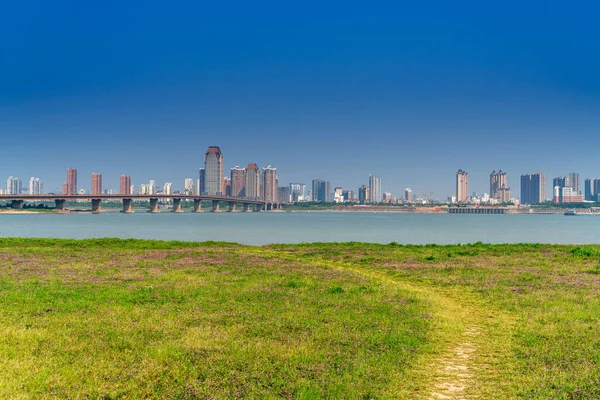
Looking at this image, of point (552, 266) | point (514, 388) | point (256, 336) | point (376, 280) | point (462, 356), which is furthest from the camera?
point (552, 266)

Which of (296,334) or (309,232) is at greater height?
(296,334)

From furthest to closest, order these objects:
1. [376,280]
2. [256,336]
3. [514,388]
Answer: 1. [376,280]
2. [256,336]
3. [514,388]

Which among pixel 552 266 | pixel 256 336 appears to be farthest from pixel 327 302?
pixel 552 266

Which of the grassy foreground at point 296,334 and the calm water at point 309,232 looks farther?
the calm water at point 309,232

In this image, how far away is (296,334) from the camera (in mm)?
12758

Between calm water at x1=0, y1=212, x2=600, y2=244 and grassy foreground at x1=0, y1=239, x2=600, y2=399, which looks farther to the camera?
calm water at x1=0, y1=212, x2=600, y2=244

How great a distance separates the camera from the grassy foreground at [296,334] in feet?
30.8

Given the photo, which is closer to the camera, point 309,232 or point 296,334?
point 296,334

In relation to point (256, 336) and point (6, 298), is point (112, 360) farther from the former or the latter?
point (6, 298)

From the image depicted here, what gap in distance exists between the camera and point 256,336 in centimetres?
1266

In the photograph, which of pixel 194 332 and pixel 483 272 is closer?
pixel 194 332

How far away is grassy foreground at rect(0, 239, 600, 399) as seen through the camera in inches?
369

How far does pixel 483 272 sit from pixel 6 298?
21076 millimetres

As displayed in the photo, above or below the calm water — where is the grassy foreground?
above
